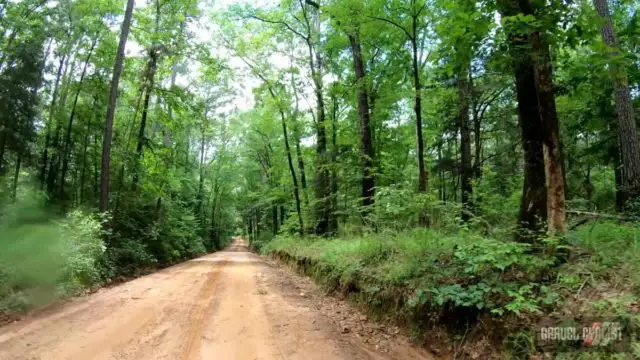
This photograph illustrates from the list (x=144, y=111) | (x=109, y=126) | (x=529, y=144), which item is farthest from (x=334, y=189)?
(x=529, y=144)

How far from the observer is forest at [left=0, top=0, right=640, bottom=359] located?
4469 millimetres

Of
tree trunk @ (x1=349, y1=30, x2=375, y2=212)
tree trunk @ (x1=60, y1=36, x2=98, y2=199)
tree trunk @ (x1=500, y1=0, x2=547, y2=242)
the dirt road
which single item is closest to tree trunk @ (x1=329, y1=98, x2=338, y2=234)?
tree trunk @ (x1=349, y1=30, x2=375, y2=212)

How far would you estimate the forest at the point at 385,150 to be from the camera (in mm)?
4469

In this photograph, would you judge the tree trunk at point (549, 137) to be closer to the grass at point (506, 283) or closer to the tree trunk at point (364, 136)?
the grass at point (506, 283)

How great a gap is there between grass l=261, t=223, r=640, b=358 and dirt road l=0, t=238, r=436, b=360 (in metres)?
0.61

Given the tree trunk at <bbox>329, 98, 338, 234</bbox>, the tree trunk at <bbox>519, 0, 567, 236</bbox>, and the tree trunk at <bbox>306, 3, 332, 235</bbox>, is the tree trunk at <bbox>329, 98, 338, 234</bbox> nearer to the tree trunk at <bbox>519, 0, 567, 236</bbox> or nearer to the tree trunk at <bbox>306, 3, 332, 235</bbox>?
the tree trunk at <bbox>306, 3, 332, 235</bbox>

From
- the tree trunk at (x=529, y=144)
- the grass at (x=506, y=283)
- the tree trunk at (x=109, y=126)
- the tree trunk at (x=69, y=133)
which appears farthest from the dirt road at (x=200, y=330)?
the tree trunk at (x=69, y=133)

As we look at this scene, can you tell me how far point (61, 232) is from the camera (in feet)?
30.4

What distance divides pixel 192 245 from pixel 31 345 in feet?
83.5

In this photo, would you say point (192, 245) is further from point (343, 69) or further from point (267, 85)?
point (343, 69)

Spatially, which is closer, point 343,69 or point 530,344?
point 530,344

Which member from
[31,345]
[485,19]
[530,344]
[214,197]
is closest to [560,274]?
[530,344]

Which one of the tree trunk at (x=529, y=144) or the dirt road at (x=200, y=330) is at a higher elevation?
the tree trunk at (x=529, y=144)

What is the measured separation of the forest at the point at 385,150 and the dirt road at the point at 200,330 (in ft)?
2.01
